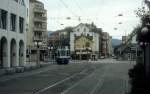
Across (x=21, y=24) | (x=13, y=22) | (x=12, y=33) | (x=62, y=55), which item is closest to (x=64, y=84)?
(x=12, y=33)

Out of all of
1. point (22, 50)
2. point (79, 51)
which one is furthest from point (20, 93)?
point (79, 51)

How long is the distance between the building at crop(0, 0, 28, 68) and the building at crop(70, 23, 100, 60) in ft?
298

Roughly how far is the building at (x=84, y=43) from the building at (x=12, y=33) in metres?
90.8

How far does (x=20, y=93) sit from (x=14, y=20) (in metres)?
46.4

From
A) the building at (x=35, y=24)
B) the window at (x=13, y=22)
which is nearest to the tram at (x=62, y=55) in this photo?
the window at (x=13, y=22)

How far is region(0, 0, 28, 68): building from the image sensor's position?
66.1 meters

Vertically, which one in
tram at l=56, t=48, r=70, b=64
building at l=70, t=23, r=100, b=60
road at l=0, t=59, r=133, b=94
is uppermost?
building at l=70, t=23, r=100, b=60

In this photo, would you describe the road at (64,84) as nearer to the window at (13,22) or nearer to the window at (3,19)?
the window at (3,19)

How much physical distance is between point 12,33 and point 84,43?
342 ft

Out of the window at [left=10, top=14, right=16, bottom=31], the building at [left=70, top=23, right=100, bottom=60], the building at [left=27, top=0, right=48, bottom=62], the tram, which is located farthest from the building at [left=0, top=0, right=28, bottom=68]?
the building at [left=70, top=23, right=100, bottom=60]

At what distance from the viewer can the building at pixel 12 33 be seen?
217 feet

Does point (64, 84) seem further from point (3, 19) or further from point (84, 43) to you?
point (84, 43)

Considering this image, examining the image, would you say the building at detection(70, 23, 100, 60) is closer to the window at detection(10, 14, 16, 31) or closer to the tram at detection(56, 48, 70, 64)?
A: the tram at detection(56, 48, 70, 64)

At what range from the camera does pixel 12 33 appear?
70000 mm
